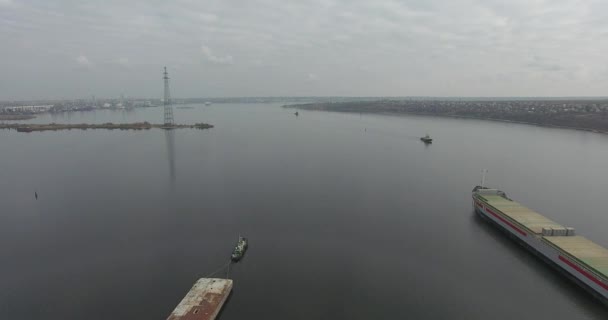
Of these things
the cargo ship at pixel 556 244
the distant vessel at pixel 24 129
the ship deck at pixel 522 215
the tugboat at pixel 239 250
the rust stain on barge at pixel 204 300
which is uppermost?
the distant vessel at pixel 24 129

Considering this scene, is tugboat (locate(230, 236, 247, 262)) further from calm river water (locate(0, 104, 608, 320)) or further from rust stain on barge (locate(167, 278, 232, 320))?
rust stain on barge (locate(167, 278, 232, 320))

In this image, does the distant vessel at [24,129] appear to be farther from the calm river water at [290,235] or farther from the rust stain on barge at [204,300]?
the rust stain on barge at [204,300]

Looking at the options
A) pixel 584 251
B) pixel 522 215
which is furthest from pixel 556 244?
pixel 522 215

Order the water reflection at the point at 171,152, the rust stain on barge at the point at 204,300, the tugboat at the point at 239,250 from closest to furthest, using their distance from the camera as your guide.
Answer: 1. the rust stain on barge at the point at 204,300
2. the tugboat at the point at 239,250
3. the water reflection at the point at 171,152

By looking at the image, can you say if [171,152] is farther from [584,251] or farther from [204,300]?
[584,251]

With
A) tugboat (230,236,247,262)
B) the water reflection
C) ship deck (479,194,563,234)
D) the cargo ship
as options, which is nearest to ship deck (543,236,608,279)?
the cargo ship

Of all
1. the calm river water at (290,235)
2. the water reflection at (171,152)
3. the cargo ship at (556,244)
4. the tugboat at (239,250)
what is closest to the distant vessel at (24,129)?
the water reflection at (171,152)
